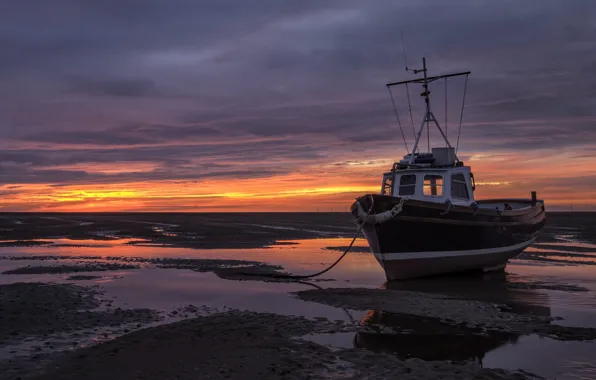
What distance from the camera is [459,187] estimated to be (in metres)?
21.8

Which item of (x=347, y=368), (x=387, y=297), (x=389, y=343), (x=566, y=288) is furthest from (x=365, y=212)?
(x=347, y=368)

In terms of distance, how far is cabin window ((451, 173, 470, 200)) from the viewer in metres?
21.3

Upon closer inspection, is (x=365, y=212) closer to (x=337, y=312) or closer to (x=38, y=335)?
(x=337, y=312)

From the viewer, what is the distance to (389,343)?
1016cm

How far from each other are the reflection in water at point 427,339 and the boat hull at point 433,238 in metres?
5.71

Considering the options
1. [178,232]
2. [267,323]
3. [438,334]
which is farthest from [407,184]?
[178,232]

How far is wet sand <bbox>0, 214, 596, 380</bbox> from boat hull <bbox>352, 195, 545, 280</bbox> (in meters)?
0.74

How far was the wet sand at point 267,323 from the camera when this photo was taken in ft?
27.5

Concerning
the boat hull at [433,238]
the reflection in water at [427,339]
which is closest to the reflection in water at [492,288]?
the boat hull at [433,238]

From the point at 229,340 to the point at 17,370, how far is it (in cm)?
351

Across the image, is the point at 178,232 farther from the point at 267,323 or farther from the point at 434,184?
the point at 267,323

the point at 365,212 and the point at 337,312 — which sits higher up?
the point at 365,212

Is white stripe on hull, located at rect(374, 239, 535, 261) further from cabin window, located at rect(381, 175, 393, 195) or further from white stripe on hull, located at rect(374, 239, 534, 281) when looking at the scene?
cabin window, located at rect(381, 175, 393, 195)

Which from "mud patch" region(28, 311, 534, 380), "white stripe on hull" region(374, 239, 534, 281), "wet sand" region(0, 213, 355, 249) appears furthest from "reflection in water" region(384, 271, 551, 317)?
"wet sand" region(0, 213, 355, 249)
